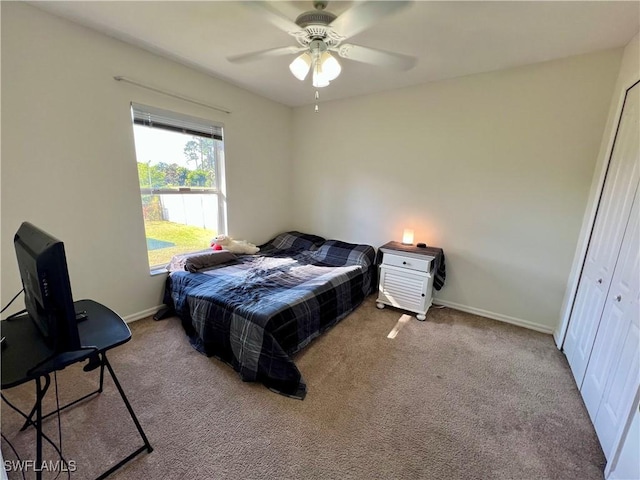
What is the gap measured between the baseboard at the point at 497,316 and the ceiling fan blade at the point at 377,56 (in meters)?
2.43

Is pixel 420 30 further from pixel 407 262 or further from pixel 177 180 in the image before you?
pixel 177 180

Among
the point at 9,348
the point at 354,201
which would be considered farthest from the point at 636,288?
the point at 9,348

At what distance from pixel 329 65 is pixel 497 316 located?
2811mm

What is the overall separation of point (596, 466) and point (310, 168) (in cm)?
366

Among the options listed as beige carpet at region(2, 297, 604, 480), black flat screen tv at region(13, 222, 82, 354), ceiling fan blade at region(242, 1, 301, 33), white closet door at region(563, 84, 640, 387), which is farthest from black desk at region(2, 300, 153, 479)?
white closet door at region(563, 84, 640, 387)

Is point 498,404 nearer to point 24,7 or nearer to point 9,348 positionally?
point 9,348

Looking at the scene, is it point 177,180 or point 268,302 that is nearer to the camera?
point 268,302

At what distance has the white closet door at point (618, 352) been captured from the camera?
1322mm

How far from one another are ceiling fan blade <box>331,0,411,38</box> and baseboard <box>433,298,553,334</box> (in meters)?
2.75

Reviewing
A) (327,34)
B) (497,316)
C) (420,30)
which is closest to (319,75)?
(327,34)

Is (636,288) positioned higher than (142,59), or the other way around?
(142,59)

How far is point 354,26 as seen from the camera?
1423 millimetres

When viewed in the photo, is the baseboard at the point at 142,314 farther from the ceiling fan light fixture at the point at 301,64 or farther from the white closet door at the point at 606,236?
the white closet door at the point at 606,236

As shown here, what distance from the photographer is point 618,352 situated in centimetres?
146
